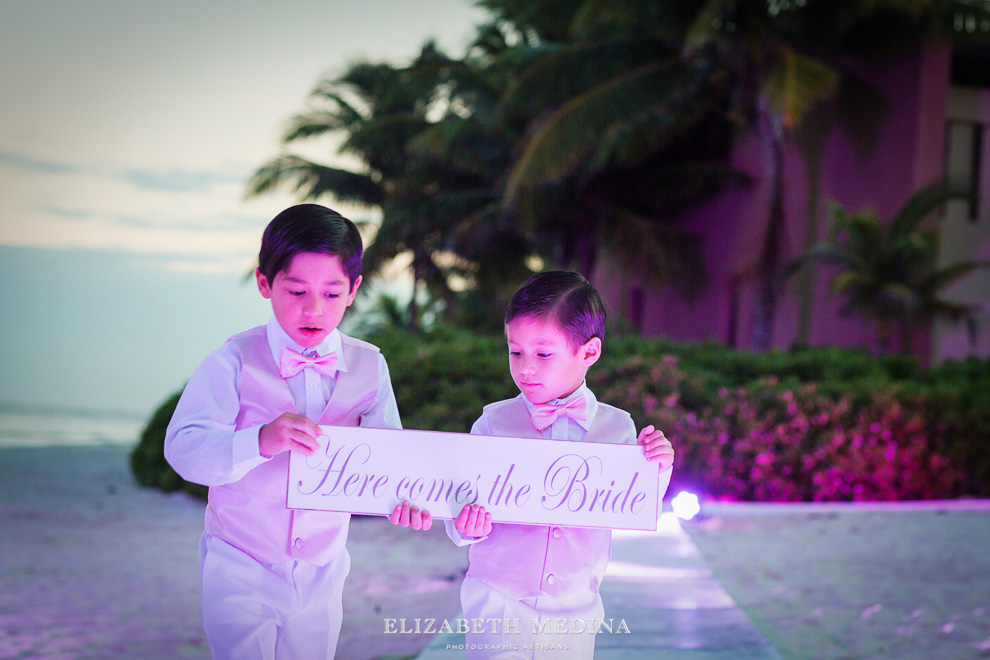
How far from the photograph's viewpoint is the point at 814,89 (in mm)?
9406

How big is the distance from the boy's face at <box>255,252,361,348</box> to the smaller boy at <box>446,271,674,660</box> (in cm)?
44

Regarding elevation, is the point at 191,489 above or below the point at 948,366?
below

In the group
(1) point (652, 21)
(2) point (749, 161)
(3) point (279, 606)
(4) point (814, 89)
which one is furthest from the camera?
(2) point (749, 161)

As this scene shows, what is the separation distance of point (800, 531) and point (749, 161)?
35.5 feet

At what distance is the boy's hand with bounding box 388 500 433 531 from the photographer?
6.29 ft

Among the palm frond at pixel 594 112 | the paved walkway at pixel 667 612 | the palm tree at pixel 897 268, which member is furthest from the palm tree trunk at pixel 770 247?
the paved walkway at pixel 667 612

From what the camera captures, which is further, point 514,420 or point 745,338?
point 745,338

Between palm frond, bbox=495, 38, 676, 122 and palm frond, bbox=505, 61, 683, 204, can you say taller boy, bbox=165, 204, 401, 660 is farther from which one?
palm frond, bbox=495, 38, 676, 122

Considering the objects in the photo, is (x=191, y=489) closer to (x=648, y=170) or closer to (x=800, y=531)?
(x=800, y=531)

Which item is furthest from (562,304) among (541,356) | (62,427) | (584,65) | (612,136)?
(62,427)

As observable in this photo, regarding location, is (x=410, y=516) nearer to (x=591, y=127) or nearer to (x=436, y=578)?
(x=436, y=578)

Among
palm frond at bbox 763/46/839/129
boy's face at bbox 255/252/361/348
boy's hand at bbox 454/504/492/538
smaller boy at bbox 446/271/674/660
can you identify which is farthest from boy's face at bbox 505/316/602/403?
palm frond at bbox 763/46/839/129

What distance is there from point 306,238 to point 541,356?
2.10 ft

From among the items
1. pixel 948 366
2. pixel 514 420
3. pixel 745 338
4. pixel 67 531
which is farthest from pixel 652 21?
pixel 514 420
